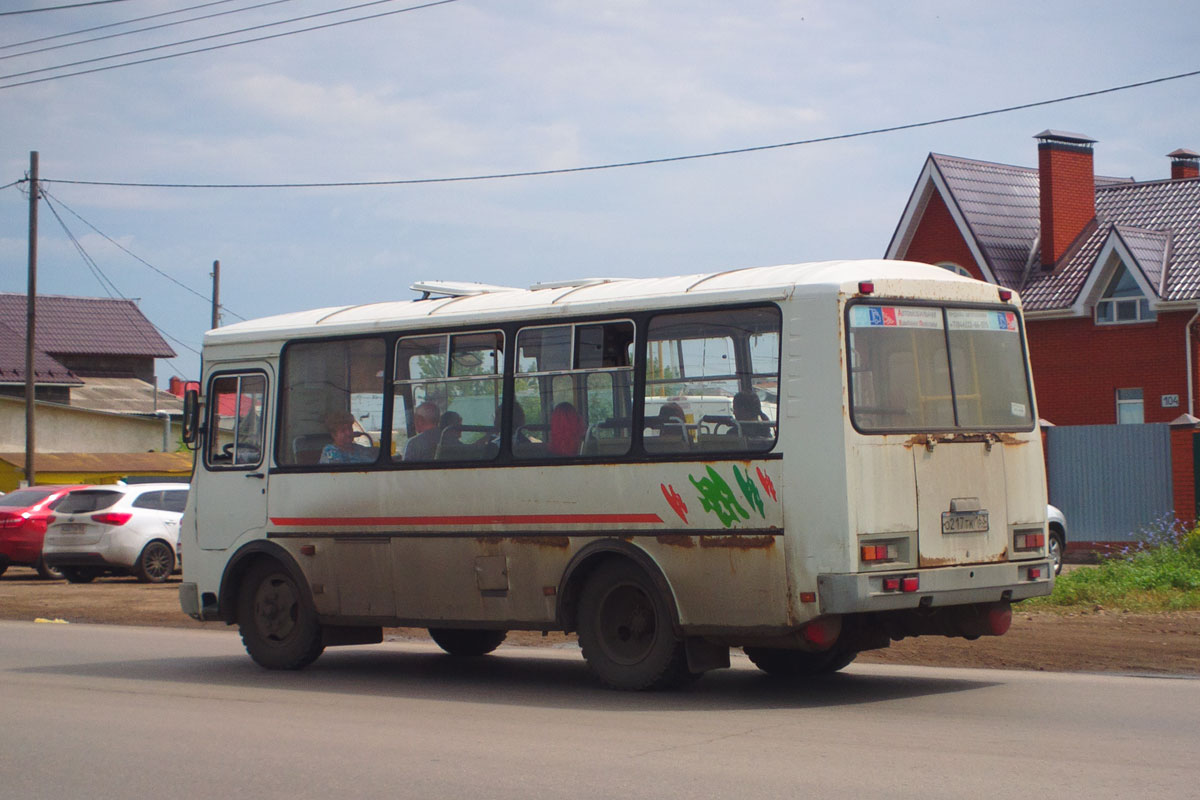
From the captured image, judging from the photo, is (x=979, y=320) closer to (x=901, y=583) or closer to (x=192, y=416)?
(x=901, y=583)

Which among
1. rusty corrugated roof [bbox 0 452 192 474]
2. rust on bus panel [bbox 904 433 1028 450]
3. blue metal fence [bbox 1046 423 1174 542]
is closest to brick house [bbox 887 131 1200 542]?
blue metal fence [bbox 1046 423 1174 542]

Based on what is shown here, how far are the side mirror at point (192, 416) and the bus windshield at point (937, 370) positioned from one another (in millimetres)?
6383

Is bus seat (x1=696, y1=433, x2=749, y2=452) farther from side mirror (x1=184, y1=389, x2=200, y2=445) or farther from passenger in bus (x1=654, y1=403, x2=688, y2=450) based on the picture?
side mirror (x1=184, y1=389, x2=200, y2=445)

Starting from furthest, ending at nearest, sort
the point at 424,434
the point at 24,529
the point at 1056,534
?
the point at 24,529 < the point at 1056,534 < the point at 424,434

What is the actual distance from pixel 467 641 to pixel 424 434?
2687 millimetres

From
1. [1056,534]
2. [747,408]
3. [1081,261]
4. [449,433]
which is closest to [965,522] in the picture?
[747,408]

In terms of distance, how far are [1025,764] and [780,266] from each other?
4109 mm

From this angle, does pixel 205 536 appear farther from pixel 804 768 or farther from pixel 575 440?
pixel 804 768

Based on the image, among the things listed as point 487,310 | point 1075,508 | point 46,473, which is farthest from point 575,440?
point 46,473

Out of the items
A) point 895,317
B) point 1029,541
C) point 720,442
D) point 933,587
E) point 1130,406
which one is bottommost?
point 933,587

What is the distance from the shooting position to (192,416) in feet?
45.7

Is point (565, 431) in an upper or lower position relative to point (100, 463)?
lower

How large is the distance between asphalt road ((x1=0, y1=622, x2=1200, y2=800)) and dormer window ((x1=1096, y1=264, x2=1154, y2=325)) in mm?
24208

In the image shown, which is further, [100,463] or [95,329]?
[95,329]
